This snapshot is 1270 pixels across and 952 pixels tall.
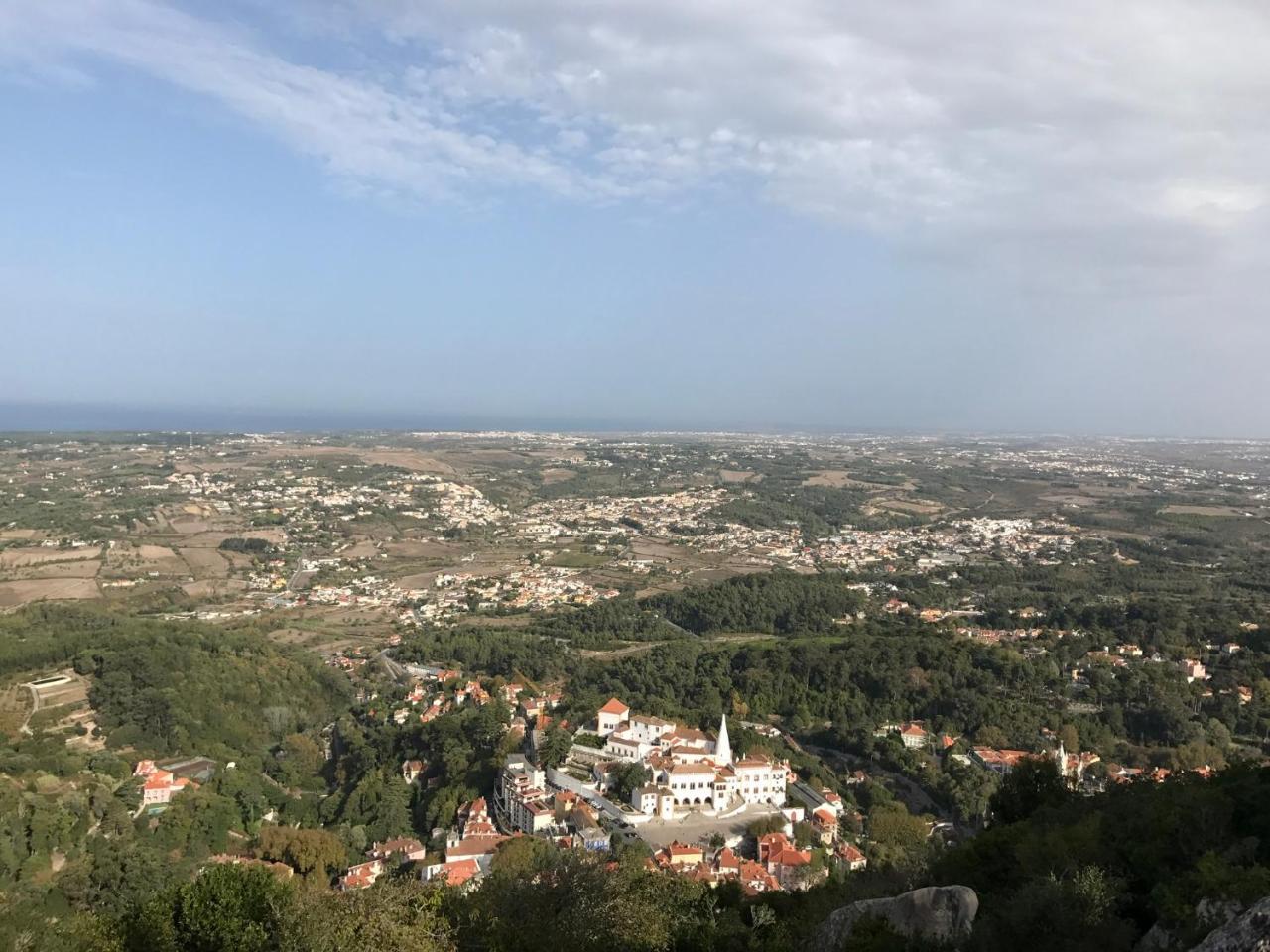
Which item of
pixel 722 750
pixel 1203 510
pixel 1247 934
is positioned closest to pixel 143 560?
pixel 722 750

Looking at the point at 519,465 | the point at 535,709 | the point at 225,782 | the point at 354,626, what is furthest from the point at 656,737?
the point at 519,465

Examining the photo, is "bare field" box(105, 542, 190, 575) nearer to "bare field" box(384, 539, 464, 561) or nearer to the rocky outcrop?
"bare field" box(384, 539, 464, 561)

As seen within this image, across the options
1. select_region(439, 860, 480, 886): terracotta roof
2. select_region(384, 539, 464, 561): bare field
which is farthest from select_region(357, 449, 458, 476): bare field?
select_region(439, 860, 480, 886): terracotta roof

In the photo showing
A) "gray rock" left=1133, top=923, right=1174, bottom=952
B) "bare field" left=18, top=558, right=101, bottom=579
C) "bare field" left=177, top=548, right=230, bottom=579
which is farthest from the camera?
"bare field" left=177, top=548, right=230, bottom=579

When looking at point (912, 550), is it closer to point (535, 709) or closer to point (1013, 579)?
point (1013, 579)

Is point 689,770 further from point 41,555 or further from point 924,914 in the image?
point 41,555

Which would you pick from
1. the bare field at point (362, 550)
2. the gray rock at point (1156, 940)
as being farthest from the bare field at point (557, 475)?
the gray rock at point (1156, 940)
